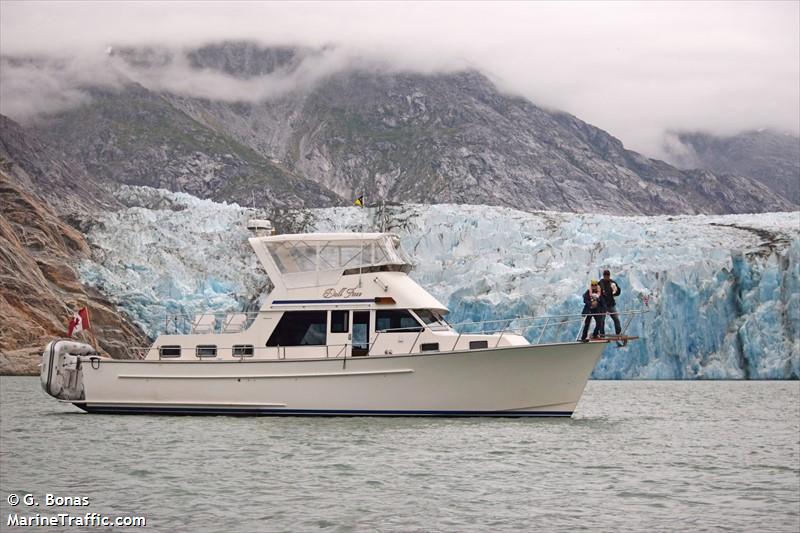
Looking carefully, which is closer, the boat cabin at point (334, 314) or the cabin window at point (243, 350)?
the boat cabin at point (334, 314)

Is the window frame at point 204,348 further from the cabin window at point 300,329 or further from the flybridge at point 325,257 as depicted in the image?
the flybridge at point 325,257

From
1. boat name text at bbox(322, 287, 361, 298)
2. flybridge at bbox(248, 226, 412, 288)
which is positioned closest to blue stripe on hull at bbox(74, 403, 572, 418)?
boat name text at bbox(322, 287, 361, 298)

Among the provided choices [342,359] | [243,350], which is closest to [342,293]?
[342,359]

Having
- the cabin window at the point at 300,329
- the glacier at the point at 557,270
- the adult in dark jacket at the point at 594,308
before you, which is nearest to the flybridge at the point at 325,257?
the cabin window at the point at 300,329

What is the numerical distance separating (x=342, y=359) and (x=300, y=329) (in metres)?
1.63

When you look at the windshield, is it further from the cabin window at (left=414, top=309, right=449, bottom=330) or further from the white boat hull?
the white boat hull

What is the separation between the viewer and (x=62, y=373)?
1073 inches

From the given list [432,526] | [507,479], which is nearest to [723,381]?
[507,479]

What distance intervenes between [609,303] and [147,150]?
167 metres

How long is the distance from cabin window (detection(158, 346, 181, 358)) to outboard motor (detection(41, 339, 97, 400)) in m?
2.43

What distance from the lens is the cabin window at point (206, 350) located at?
25.9 m

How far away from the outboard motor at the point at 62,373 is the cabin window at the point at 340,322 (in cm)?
679

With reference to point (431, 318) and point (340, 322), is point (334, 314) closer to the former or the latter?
point (340, 322)

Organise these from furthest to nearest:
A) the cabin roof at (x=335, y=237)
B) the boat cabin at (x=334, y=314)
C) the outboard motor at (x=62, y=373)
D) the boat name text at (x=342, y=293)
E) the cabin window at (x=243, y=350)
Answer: the outboard motor at (x=62, y=373) → the cabin roof at (x=335, y=237) → the cabin window at (x=243, y=350) → the boat name text at (x=342, y=293) → the boat cabin at (x=334, y=314)
